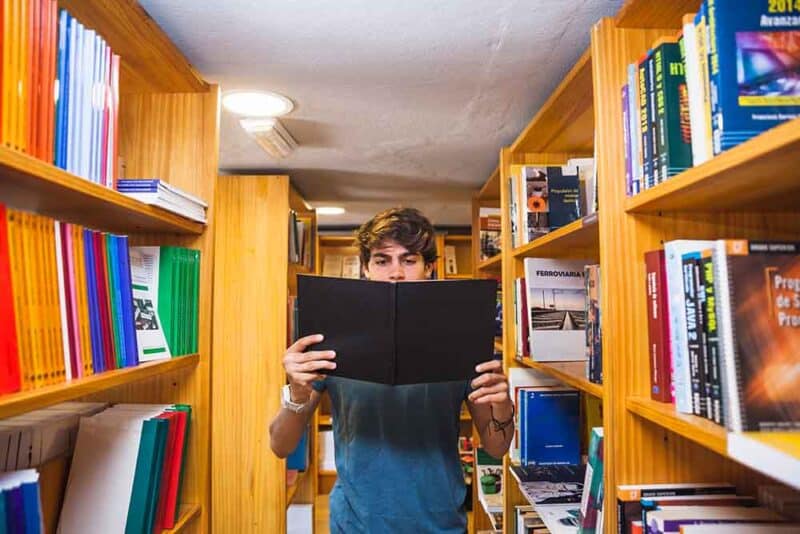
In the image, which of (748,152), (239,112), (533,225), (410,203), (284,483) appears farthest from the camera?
(410,203)

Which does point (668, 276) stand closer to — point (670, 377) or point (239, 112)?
point (670, 377)

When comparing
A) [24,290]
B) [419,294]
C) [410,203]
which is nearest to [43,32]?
[24,290]

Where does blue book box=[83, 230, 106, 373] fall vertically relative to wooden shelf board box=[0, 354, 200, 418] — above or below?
above

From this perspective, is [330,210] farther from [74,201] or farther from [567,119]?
[74,201]

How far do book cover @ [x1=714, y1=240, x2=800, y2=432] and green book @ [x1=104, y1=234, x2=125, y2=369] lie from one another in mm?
1118

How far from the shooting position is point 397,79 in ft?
5.10

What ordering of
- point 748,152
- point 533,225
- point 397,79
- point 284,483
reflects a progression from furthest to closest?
point 284,483 < point 533,225 < point 397,79 < point 748,152

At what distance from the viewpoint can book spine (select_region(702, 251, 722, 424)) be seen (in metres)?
0.71

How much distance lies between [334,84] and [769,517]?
1529mm

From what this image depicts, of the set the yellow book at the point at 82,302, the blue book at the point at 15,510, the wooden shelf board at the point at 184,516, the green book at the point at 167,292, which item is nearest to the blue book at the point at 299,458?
the wooden shelf board at the point at 184,516

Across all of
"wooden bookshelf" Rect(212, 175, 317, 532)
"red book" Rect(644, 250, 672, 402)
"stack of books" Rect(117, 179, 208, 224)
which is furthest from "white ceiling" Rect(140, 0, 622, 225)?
"red book" Rect(644, 250, 672, 402)

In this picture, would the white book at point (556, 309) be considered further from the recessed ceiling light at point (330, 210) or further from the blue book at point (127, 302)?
the recessed ceiling light at point (330, 210)

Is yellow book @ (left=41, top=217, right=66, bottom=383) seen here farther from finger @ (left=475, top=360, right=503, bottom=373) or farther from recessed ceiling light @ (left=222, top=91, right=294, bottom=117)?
recessed ceiling light @ (left=222, top=91, right=294, bottom=117)

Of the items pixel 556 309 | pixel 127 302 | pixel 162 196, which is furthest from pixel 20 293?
pixel 556 309
